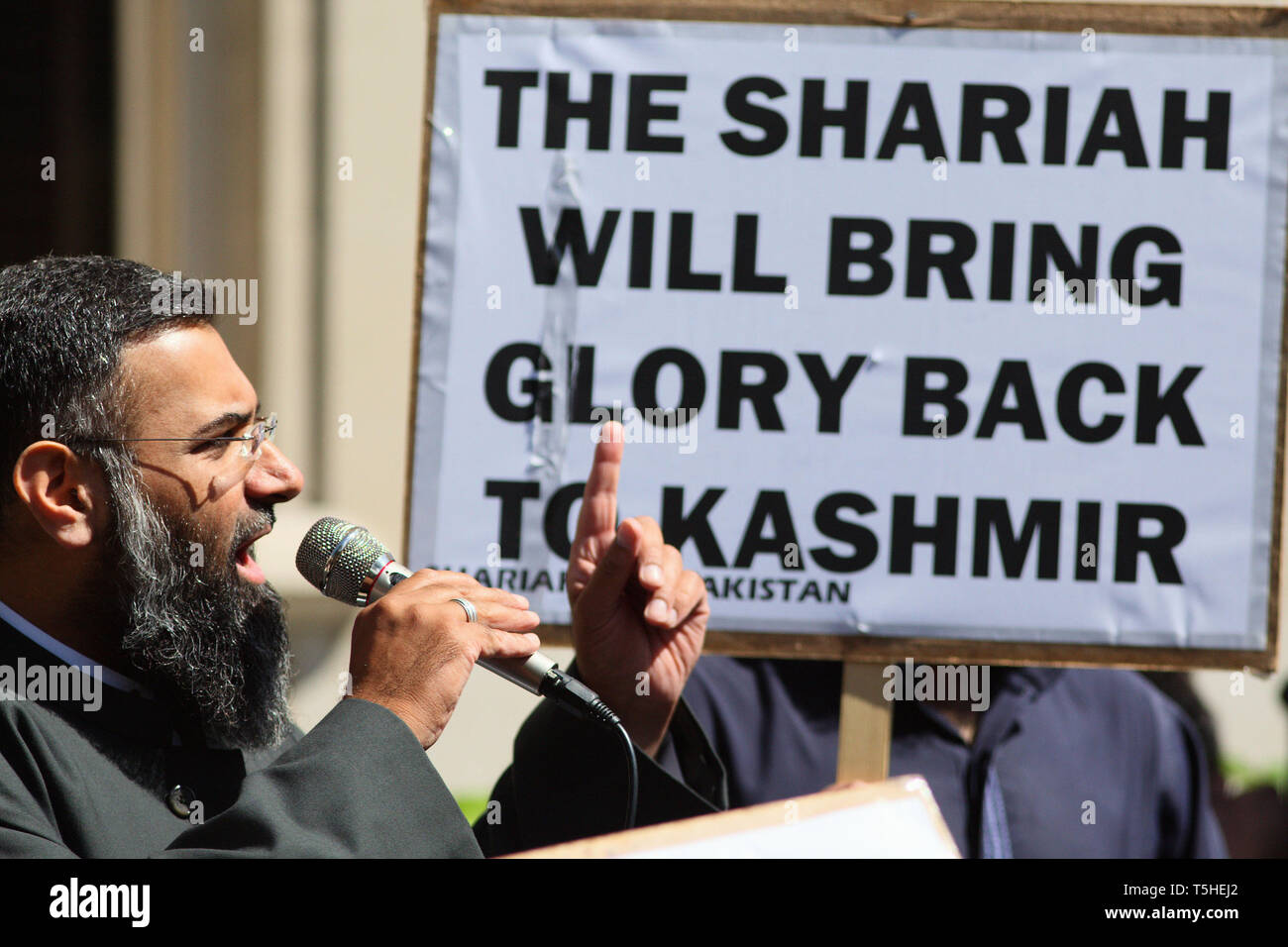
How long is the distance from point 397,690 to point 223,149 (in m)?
3.46

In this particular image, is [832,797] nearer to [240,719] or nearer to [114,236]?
[240,719]

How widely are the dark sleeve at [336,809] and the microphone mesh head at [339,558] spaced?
26 centimetres

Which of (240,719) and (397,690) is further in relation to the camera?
(240,719)

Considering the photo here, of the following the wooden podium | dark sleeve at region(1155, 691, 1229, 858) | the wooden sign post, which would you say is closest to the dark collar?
the wooden podium

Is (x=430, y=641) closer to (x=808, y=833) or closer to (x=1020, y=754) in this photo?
(x=808, y=833)

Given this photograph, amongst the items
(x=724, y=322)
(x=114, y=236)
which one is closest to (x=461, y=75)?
(x=724, y=322)

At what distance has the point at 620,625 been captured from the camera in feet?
7.52

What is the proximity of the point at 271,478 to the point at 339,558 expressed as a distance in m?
0.19

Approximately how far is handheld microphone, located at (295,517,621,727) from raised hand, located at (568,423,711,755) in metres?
0.35

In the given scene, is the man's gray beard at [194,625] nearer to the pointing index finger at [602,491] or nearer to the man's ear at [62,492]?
the man's ear at [62,492]

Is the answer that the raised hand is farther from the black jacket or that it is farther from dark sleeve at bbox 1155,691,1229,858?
dark sleeve at bbox 1155,691,1229,858

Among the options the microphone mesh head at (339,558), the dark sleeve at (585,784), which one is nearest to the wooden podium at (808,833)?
the microphone mesh head at (339,558)

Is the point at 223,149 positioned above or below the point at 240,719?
above

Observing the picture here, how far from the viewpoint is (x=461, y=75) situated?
2.52 meters
